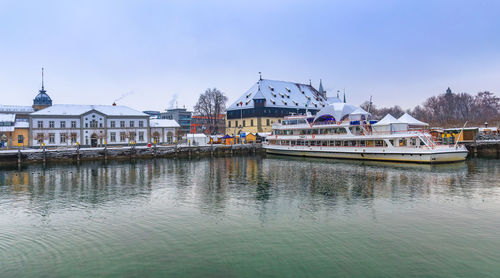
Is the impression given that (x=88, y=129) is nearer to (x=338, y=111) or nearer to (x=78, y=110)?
(x=78, y=110)

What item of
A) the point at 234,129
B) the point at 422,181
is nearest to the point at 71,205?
the point at 422,181

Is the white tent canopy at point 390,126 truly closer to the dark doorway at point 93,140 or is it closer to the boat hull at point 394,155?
the boat hull at point 394,155

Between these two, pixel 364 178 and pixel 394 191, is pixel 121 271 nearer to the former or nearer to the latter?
pixel 394 191

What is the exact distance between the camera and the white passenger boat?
4038 cm

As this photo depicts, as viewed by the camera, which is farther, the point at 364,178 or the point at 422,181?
the point at 364,178

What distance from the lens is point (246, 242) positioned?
14.2 m

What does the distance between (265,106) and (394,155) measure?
51274 millimetres

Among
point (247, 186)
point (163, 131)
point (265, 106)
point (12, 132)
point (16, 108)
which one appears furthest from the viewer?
point (16, 108)

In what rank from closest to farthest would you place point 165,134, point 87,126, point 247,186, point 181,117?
point 247,186, point 87,126, point 165,134, point 181,117

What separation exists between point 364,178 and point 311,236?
57.2ft

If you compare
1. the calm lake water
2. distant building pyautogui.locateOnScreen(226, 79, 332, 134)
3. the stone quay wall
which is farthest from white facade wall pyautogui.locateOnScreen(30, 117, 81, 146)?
the calm lake water

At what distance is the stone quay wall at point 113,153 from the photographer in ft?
157

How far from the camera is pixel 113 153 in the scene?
54438mm

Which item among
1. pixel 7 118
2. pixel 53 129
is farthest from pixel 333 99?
pixel 7 118
